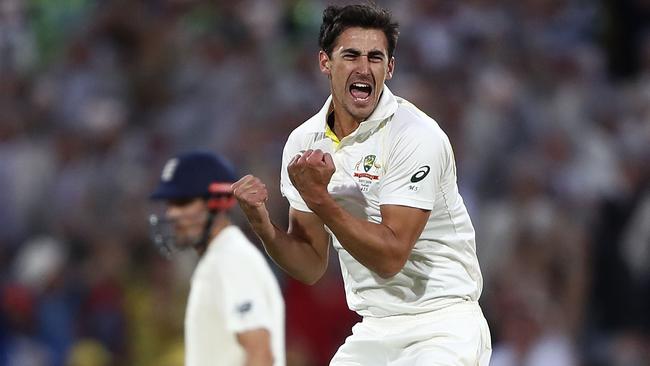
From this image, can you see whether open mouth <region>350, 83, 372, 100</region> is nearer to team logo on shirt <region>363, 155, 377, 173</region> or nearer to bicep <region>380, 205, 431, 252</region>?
team logo on shirt <region>363, 155, 377, 173</region>

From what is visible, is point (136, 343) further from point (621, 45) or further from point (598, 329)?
point (621, 45)

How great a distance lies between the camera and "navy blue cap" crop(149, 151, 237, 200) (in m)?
6.16

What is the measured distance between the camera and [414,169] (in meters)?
4.52

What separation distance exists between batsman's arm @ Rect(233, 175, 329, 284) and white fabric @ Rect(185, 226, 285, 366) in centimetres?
63

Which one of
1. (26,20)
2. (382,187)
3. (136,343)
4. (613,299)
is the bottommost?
(136,343)

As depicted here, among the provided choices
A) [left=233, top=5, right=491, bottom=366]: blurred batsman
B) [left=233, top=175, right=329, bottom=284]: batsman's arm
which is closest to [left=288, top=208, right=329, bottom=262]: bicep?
[left=233, top=175, right=329, bottom=284]: batsman's arm

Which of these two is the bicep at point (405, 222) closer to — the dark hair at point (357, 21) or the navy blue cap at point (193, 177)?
the dark hair at point (357, 21)

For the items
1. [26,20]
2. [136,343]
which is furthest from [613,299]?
[26,20]

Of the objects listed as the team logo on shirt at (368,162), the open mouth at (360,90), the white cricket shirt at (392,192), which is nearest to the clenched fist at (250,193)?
the white cricket shirt at (392,192)

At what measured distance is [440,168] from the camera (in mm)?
4598

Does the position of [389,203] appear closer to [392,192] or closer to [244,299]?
[392,192]

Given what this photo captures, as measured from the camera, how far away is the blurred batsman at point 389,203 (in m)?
4.56

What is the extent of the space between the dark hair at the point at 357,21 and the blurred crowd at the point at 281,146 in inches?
139

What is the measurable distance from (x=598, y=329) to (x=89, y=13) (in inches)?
225
